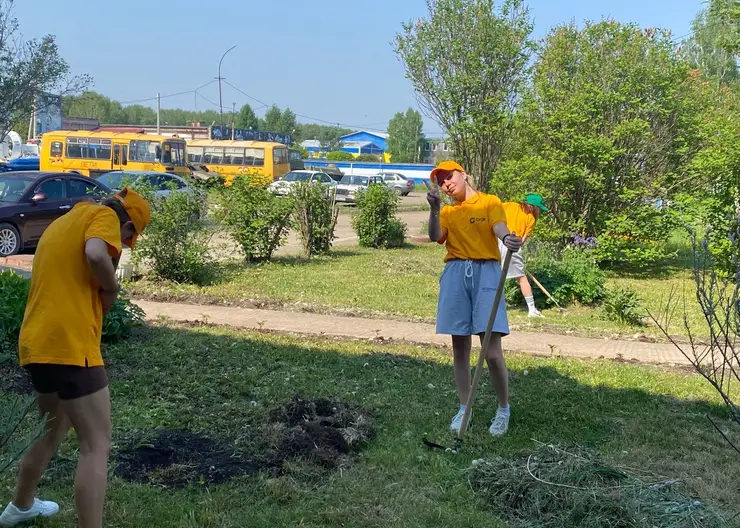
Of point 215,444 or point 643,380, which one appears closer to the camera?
point 215,444

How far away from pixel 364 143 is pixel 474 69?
317 ft

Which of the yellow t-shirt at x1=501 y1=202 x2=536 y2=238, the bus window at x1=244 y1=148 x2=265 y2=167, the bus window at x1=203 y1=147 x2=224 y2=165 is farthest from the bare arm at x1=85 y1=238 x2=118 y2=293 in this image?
the bus window at x1=203 y1=147 x2=224 y2=165

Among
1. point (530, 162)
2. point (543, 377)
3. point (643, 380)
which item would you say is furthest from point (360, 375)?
point (530, 162)

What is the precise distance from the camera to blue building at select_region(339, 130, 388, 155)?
10350 cm

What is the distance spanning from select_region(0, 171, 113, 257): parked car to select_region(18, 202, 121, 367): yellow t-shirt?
10.8 m

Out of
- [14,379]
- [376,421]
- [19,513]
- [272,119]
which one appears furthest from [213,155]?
[272,119]

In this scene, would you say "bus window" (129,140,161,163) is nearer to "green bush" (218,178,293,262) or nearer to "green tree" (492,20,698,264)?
"green bush" (218,178,293,262)

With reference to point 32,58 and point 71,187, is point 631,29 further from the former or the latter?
point 32,58

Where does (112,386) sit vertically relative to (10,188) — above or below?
below

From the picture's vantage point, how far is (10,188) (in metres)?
14.1

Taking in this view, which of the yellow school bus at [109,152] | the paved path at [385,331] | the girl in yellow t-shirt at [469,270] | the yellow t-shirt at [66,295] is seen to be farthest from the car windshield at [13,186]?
the yellow school bus at [109,152]

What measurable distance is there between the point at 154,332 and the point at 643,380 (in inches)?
187

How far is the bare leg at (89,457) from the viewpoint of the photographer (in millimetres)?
3031

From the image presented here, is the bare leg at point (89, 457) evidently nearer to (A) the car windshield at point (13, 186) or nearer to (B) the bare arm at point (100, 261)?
(B) the bare arm at point (100, 261)
